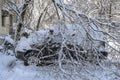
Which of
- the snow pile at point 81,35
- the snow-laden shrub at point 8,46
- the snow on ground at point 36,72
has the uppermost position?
the snow pile at point 81,35

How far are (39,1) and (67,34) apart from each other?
720cm

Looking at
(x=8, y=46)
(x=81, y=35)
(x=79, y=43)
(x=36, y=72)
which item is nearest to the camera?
(x=81, y=35)

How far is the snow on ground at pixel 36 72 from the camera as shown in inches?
363

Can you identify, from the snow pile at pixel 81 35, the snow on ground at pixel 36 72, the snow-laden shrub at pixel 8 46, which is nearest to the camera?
the snow pile at pixel 81 35

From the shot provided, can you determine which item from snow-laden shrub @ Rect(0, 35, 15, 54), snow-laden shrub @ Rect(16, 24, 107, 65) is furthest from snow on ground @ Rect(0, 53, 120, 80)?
snow-laden shrub @ Rect(0, 35, 15, 54)

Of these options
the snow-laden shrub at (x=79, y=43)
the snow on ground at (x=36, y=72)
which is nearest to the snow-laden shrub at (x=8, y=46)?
→ the snow on ground at (x=36, y=72)

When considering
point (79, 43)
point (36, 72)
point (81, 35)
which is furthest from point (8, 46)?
point (81, 35)

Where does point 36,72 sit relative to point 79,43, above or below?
below

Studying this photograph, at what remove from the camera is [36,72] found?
12.4 m

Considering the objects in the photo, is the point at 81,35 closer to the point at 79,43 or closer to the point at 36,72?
the point at 79,43

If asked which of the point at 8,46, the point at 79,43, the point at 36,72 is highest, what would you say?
the point at 79,43

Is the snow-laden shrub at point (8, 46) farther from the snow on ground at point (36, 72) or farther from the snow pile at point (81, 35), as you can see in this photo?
the snow pile at point (81, 35)

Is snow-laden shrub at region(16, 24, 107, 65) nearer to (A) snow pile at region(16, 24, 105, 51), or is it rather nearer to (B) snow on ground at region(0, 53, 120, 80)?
(A) snow pile at region(16, 24, 105, 51)

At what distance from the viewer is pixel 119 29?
830cm
